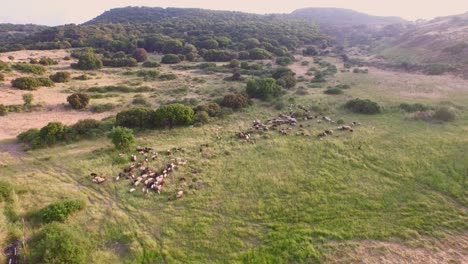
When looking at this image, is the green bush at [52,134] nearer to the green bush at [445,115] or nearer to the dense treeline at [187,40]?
the green bush at [445,115]

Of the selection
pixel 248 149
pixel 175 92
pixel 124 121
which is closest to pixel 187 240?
pixel 248 149

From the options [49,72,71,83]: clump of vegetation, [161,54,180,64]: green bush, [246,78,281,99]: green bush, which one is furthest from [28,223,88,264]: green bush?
[161,54,180,64]: green bush

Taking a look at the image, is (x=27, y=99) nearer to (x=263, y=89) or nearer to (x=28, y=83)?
(x=28, y=83)

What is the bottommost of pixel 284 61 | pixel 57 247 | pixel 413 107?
pixel 57 247

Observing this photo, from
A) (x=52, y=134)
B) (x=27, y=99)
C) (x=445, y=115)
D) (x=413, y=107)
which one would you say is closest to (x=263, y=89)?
(x=413, y=107)

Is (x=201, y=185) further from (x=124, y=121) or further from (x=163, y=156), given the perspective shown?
(x=124, y=121)

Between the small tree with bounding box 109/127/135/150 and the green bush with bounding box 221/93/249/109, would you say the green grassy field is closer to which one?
the small tree with bounding box 109/127/135/150

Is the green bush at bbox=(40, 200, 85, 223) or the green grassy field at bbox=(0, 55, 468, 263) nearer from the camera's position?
the green grassy field at bbox=(0, 55, 468, 263)
